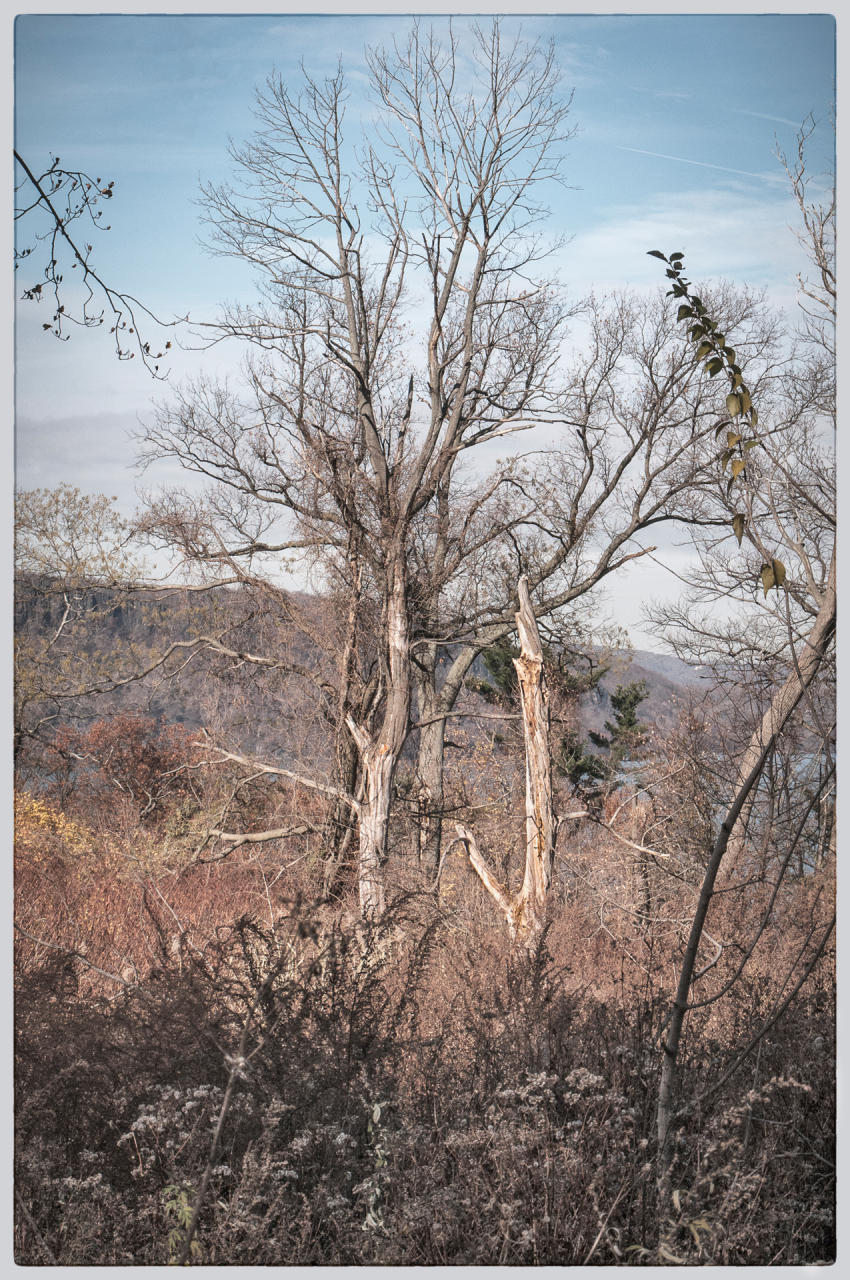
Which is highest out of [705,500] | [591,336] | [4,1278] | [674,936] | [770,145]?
[591,336]

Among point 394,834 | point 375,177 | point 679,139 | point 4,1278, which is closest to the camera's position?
point 4,1278

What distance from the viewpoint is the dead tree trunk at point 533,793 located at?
5461 mm

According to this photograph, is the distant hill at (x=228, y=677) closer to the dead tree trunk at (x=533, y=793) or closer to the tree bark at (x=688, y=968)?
the dead tree trunk at (x=533, y=793)

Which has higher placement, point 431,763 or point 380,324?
point 380,324

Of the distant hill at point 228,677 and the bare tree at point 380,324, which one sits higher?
the bare tree at point 380,324

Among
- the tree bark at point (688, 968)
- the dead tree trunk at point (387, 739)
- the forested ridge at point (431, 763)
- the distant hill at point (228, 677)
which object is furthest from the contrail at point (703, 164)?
the distant hill at point (228, 677)

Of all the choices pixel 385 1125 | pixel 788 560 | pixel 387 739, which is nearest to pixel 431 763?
pixel 387 739

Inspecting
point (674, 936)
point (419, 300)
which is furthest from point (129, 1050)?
point (419, 300)

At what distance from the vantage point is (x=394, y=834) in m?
7.21

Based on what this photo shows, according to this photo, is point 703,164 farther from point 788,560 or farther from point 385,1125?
point 385,1125

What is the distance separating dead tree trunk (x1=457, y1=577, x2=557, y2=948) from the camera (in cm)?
546

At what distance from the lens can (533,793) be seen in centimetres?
555

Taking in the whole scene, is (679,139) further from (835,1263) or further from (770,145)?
(835,1263)

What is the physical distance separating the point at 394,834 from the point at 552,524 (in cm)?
310
